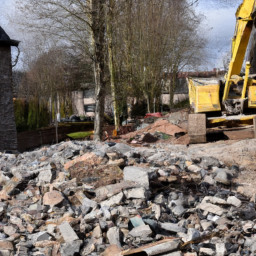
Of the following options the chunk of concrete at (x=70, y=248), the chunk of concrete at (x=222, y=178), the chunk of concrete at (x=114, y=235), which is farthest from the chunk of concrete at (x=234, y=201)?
the chunk of concrete at (x=70, y=248)

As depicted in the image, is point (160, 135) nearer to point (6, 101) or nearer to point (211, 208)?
point (6, 101)

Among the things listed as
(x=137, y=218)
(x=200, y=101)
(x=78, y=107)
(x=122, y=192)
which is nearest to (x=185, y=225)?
(x=137, y=218)

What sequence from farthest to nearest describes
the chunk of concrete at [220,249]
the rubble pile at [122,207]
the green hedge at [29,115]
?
the green hedge at [29,115], the rubble pile at [122,207], the chunk of concrete at [220,249]

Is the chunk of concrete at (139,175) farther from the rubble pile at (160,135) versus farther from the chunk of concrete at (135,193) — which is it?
the rubble pile at (160,135)

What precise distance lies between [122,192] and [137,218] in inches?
27.5

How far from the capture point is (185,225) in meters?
4.22

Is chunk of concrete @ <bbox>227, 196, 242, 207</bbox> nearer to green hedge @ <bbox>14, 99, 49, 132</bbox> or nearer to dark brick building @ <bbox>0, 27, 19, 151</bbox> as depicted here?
dark brick building @ <bbox>0, 27, 19, 151</bbox>

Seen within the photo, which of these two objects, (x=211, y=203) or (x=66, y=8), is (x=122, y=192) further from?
(x=66, y=8)

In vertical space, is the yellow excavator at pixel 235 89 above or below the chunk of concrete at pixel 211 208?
above

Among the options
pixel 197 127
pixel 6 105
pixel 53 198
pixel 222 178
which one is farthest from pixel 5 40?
pixel 222 178

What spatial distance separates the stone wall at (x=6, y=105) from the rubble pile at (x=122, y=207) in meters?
2.90

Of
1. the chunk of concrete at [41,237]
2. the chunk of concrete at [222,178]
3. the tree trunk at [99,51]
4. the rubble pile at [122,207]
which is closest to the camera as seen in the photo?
the rubble pile at [122,207]

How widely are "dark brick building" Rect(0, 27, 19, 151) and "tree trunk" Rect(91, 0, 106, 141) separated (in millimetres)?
2202

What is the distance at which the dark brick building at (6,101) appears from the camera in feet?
31.3
